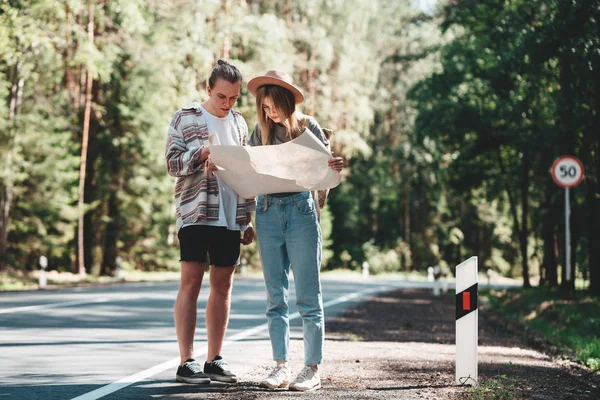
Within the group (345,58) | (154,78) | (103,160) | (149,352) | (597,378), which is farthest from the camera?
(345,58)

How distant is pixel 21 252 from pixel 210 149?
119 feet

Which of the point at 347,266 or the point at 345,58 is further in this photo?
the point at 347,266

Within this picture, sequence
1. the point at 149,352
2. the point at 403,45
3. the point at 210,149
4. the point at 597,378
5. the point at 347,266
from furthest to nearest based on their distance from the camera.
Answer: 1. the point at 347,266
2. the point at 403,45
3. the point at 149,352
4. the point at 597,378
5. the point at 210,149

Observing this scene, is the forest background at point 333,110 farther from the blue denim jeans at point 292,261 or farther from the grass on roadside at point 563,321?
the blue denim jeans at point 292,261

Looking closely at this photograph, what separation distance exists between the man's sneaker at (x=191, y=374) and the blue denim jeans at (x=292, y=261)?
0.53 meters

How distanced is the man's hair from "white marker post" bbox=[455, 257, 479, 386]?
2.00m

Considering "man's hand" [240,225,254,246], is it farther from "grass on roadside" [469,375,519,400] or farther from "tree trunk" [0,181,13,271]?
"tree trunk" [0,181,13,271]

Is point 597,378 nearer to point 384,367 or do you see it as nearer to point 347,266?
point 384,367

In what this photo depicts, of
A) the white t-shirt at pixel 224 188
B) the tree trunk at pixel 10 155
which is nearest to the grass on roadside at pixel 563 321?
the white t-shirt at pixel 224 188

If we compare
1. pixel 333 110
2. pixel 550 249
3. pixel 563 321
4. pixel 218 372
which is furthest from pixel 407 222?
pixel 218 372

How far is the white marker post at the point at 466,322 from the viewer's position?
242 inches

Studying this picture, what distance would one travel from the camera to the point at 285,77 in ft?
19.4

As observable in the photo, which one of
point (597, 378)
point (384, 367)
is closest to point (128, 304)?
point (384, 367)

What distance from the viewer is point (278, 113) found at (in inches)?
232
